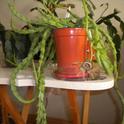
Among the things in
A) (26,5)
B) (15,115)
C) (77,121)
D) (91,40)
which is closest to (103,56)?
(91,40)

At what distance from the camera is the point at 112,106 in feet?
4.82

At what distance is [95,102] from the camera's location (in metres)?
1.50

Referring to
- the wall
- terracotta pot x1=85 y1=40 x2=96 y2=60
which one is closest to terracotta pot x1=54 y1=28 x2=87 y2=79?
terracotta pot x1=85 y1=40 x2=96 y2=60

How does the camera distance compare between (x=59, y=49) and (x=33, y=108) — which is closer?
(x=59, y=49)

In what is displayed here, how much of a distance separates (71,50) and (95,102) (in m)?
0.91

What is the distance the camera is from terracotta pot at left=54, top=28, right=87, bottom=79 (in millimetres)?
673

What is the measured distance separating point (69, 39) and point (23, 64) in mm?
179

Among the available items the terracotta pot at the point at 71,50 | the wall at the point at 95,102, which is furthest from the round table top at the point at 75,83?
the wall at the point at 95,102

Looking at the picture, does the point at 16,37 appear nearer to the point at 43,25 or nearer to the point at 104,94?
the point at 43,25

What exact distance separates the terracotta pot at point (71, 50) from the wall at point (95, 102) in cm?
75

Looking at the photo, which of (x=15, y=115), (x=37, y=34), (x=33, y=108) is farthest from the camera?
(x=33, y=108)

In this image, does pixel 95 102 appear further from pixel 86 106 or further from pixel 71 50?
pixel 71 50

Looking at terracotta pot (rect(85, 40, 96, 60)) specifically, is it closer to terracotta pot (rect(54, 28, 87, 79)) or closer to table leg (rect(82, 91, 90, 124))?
terracotta pot (rect(54, 28, 87, 79))

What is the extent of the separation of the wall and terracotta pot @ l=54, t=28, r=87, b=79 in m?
0.75
